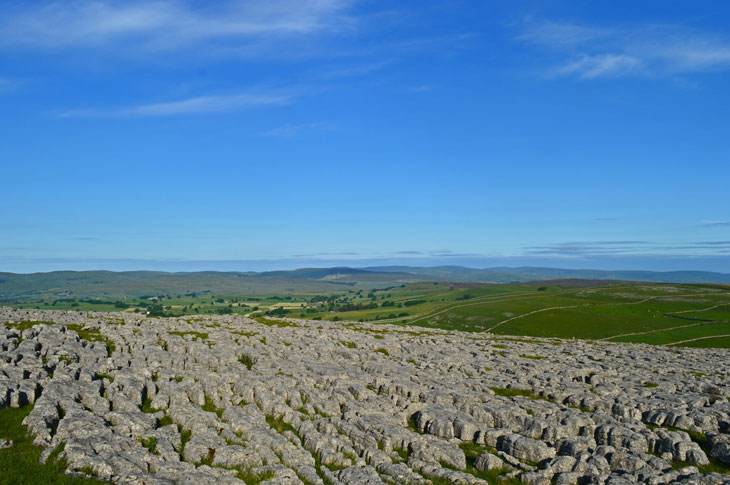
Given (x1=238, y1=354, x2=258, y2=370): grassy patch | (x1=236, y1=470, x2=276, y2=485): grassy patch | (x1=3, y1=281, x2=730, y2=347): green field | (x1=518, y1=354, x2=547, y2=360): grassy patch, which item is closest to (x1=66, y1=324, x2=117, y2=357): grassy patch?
(x1=238, y1=354, x2=258, y2=370): grassy patch

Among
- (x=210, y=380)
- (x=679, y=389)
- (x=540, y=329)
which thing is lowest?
(x=540, y=329)

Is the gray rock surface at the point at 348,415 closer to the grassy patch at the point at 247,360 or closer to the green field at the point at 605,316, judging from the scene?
the grassy patch at the point at 247,360

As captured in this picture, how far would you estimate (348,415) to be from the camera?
101 ft

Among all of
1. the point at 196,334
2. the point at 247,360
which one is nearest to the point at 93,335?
the point at 196,334

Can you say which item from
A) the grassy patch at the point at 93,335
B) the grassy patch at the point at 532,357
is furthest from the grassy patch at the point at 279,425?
the grassy patch at the point at 532,357

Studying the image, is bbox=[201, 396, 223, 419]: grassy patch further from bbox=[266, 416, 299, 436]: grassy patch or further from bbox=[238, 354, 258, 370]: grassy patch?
bbox=[238, 354, 258, 370]: grassy patch

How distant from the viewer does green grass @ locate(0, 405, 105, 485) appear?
64.1ft

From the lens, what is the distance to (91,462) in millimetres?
21203

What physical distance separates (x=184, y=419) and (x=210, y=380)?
25.0 feet

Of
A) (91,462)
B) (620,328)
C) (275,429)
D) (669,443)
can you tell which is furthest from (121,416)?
(620,328)

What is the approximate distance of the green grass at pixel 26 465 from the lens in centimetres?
1953

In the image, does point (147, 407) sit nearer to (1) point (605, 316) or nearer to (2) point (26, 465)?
(2) point (26, 465)

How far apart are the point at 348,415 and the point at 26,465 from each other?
17023mm

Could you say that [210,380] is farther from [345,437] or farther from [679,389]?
[679,389]
